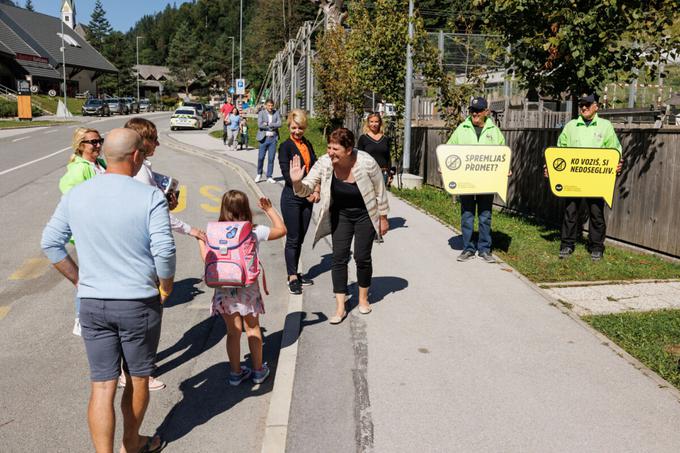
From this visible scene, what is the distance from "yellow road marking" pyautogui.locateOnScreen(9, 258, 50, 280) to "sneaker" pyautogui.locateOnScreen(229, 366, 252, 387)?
158 inches

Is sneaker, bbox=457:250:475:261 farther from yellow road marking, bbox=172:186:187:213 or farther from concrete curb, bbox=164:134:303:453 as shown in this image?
yellow road marking, bbox=172:186:187:213

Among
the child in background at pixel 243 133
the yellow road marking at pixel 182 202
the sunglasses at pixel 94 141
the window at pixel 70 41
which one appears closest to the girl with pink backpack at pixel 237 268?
the sunglasses at pixel 94 141

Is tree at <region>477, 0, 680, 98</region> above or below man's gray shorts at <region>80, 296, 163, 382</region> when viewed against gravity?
above

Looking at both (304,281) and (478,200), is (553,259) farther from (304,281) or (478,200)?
(304,281)

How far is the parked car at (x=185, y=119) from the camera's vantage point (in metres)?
40.2

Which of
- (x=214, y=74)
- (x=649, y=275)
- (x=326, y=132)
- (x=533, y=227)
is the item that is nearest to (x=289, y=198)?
(x=649, y=275)

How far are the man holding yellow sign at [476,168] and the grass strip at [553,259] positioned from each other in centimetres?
39

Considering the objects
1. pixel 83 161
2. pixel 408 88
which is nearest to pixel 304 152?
pixel 83 161

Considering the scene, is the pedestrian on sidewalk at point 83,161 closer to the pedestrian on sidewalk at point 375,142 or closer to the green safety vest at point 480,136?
the green safety vest at point 480,136

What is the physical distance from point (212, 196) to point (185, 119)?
27.9 meters

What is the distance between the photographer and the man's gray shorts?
10.5 feet

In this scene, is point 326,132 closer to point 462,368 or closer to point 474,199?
point 474,199

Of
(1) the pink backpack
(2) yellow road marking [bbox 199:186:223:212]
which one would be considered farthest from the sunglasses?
Answer: (2) yellow road marking [bbox 199:186:223:212]

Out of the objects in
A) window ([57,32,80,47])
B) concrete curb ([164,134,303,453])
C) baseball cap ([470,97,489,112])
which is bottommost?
concrete curb ([164,134,303,453])
